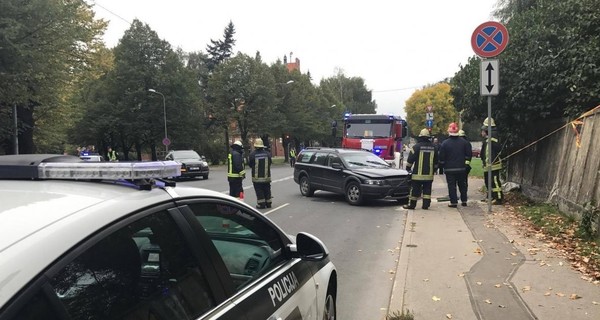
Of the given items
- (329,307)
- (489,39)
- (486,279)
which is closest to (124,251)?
(329,307)

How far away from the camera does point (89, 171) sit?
2184 mm

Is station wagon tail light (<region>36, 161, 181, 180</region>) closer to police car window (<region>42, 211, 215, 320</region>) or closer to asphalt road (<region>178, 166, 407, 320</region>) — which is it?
police car window (<region>42, 211, 215, 320</region>)

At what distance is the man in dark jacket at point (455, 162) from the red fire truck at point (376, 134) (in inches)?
350

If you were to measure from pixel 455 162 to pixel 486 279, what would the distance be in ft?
20.5

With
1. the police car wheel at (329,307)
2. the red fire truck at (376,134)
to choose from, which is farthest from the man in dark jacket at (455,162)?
the red fire truck at (376,134)

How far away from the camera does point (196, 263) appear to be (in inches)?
83.2

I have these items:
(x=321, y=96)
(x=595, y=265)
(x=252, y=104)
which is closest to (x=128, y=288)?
(x=595, y=265)

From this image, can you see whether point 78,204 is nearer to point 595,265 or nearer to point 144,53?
point 595,265

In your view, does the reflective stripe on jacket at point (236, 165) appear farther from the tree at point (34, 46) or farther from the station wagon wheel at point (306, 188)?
the tree at point (34, 46)

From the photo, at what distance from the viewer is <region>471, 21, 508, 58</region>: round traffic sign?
940 cm

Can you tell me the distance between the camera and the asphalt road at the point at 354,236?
5.32 meters

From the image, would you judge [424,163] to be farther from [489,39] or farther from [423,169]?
[489,39]

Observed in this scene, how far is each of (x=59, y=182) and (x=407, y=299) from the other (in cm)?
391

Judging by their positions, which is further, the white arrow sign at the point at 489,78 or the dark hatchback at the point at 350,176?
the dark hatchback at the point at 350,176
